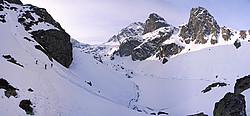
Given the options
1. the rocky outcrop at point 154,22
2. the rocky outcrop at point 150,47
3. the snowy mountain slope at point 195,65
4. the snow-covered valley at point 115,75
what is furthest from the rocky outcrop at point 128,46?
the snowy mountain slope at point 195,65

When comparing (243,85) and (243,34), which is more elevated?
(243,34)

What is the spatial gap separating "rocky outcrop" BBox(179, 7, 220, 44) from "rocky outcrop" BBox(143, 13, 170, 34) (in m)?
64.4

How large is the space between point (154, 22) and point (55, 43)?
160106 mm

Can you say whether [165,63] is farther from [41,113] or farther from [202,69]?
[41,113]

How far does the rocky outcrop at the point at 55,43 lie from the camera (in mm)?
37969

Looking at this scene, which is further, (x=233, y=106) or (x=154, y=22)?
(x=154, y=22)

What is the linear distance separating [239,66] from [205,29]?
4261 centimetres

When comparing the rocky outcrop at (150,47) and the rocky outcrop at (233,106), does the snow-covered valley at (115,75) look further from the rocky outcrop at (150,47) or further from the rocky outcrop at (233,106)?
the rocky outcrop at (233,106)

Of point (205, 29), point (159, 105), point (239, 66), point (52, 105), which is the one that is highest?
point (205, 29)

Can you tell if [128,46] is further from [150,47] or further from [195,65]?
[195,65]

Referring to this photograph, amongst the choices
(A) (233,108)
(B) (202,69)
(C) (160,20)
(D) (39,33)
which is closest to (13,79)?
(A) (233,108)

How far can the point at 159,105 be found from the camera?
115 ft

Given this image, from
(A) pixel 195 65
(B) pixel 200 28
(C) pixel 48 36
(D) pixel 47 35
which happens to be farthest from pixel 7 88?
(B) pixel 200 28

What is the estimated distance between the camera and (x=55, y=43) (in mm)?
39938
